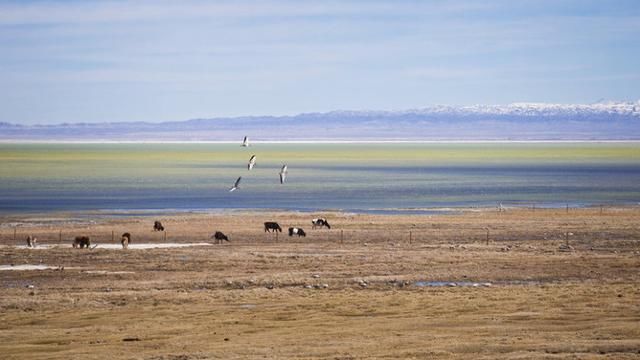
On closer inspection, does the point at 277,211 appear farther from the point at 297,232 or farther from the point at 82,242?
the point at 82,242

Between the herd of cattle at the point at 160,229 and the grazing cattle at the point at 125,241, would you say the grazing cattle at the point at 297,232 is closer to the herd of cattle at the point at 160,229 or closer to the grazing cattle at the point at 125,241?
the herd of cattle at the point at 160,229

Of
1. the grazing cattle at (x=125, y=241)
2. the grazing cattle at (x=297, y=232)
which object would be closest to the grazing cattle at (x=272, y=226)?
the grazing cattle at (x=297, y=232)

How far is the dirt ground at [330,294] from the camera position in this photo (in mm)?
21297

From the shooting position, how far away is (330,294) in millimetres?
28328

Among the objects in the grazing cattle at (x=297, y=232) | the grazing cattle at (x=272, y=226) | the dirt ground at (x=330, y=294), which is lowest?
the dirt ground at (x=330, y=294)

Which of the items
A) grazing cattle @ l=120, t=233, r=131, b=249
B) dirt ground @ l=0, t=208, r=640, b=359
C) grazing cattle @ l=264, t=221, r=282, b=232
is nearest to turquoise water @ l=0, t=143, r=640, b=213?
grazing cattle @ l=264, t=221, r=282, b=232

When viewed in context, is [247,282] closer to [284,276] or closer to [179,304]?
[284,276]

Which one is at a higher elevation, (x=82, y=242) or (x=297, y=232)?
(x=82, y=242)

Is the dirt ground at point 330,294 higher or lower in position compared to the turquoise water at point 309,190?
lower

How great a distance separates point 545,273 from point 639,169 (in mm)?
106839

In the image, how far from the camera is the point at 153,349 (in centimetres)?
2130

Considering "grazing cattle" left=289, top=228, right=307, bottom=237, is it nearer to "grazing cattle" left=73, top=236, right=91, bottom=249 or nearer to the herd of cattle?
the herd of cattle

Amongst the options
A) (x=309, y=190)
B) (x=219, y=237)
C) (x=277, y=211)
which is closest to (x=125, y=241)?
(x=219, y=237)

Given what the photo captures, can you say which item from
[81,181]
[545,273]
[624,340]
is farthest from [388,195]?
[624,340]
